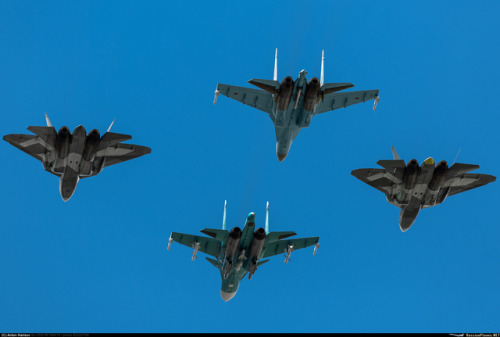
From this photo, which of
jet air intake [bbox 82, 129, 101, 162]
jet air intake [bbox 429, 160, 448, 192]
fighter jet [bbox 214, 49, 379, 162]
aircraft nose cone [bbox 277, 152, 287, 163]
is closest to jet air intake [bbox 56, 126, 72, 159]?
jet air intake [bbox 82, 129, 101, 162]

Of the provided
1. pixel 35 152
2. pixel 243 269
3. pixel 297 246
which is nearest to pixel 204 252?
pixel 243 269

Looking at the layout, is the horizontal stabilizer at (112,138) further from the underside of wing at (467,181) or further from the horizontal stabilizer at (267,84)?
the underside of wing at (467,181)

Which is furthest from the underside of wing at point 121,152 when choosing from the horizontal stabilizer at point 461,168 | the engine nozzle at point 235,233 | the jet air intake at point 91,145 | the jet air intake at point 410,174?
the horizontal stabilizer at point 461,168

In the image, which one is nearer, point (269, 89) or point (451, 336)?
point (451, 336)

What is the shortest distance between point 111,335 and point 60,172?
1088cm

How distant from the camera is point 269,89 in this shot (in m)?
38.1

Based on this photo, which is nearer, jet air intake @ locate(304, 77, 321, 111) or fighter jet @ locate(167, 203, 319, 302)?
jet air intake @ locate(304, 77, 321, 111)

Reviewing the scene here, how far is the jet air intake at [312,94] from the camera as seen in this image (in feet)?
121

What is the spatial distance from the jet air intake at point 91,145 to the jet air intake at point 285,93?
10.00 meters

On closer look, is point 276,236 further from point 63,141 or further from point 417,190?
point 63,141

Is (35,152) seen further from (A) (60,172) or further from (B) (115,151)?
(B) (115,151)

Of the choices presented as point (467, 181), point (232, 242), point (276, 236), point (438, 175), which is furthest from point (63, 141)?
point (467, 181)

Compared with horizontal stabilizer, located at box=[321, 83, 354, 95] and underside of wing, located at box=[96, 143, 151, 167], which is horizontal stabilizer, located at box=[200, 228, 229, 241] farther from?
horizontal stabilizer, located at box=[321, 83, 354, 95]

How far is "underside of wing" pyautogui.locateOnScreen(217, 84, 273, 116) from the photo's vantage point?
41625 mm
